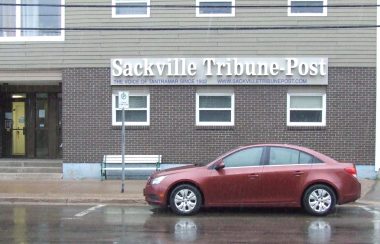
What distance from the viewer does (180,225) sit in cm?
978

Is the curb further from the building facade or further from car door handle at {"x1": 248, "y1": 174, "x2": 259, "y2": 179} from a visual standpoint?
the building facade

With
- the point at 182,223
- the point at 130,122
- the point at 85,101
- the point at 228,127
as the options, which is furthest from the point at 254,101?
the point at 182,223

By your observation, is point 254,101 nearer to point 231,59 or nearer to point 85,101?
point 231,59

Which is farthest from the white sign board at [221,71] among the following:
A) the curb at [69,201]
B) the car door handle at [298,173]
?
the car door handle at [298,173]

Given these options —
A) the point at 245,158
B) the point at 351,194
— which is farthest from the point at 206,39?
the point at 351,194

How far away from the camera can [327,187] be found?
10.8 m

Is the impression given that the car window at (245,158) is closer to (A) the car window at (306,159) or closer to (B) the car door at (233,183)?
(B) the car door at (233,183)

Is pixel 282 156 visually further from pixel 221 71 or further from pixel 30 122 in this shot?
pixel 30 122

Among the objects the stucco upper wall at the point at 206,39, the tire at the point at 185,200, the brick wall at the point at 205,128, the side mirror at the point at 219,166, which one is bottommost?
the tire at the point at 185,200

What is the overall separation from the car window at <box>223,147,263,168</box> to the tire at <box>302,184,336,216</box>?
48.1 inches

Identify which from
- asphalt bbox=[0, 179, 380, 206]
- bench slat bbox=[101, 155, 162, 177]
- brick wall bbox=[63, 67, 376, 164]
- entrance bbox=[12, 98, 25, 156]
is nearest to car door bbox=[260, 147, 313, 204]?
asphalt bbox=[0, 179, 380, 206]

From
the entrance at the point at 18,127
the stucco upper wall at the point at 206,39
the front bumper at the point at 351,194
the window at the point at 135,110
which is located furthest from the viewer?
the entrance at the point at 18,127

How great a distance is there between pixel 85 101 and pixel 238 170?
301 inches

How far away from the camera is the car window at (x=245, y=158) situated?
35.7 feet
